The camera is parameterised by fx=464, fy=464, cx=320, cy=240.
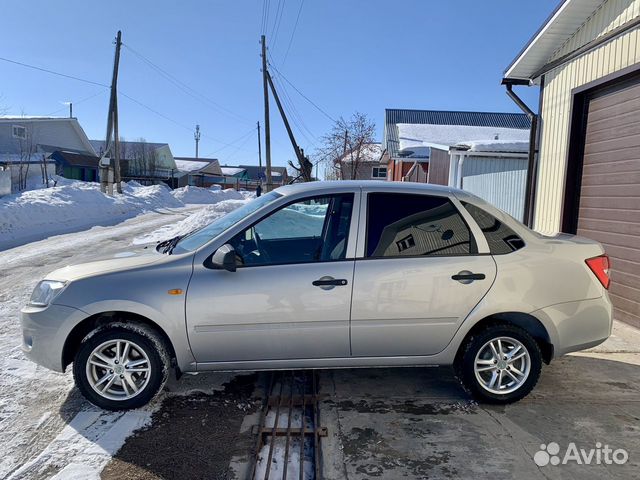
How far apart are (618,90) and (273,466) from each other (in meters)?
6.52

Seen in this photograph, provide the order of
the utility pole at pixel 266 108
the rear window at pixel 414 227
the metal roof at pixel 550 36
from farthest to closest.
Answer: the utility pole at pixel 266 108, the metal roof at pixel 550 36, the rear window at pixel 414 227

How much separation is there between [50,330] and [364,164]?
33475mm

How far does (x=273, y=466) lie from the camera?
2.90 meters

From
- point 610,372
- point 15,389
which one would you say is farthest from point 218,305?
point 610,372

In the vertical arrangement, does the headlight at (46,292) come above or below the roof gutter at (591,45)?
below

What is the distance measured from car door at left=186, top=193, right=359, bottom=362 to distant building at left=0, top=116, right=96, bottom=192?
26374mm

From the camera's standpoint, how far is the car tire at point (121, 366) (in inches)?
134

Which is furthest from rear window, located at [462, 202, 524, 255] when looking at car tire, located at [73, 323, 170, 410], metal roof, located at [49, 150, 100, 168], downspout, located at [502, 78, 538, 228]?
metal roof, located at [49, 150, 100, 168]

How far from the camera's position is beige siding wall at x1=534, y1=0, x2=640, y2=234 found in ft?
20.1

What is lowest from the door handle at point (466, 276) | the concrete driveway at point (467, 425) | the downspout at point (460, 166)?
the concrete driveway at point (467, 425)

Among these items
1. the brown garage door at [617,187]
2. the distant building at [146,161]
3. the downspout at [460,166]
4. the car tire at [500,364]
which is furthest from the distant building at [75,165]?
the car tire at [500,364]

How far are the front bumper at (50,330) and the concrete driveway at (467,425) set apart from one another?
2005 millimetres

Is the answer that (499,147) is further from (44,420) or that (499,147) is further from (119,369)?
(44,420)

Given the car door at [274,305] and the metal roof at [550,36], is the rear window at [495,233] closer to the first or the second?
the car door at [274,305]
